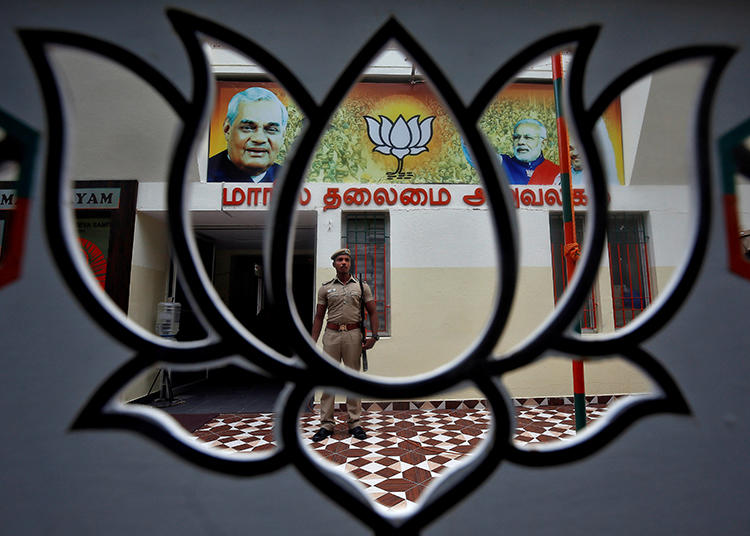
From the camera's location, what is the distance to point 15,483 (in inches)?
34.1

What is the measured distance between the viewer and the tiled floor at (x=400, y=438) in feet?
8.04

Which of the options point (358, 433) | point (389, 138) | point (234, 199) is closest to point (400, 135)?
point (389, 138)

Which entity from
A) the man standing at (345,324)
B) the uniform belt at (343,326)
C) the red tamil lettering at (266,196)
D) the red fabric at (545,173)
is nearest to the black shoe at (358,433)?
the man standing at (345,324)

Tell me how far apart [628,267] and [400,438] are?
11.4 ft

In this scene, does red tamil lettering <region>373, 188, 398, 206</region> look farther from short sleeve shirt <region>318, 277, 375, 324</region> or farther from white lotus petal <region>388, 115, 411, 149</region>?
short sleeve shirt <region>318, 277, 375, 324</region>

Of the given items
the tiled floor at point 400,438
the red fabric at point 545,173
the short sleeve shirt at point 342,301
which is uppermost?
the red fabric at point 545,173

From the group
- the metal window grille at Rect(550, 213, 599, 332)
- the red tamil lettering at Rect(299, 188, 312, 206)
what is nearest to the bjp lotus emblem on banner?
the red tamil lettering at Rect(299, 188, 312, 206)

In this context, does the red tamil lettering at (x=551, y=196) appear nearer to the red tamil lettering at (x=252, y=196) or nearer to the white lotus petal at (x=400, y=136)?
the white lotus petal at (x=400, y=136)

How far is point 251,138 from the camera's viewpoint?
466cm

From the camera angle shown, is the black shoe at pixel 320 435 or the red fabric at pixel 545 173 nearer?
the black shoe at pixel 320 435

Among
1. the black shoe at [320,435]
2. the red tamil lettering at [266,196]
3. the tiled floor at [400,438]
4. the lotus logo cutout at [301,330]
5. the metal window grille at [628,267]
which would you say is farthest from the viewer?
the metal window grille at [628,267]

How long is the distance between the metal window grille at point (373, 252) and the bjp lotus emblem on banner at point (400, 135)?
721 mm

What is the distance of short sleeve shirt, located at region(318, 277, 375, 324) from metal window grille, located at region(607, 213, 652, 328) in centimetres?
324

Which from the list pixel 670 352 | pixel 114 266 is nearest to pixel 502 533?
pixel 670 352
